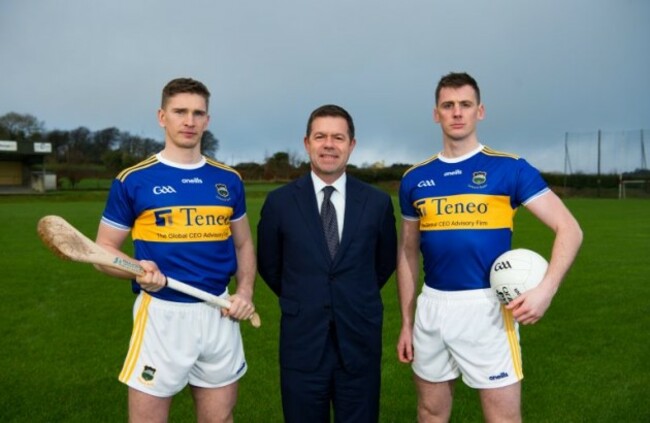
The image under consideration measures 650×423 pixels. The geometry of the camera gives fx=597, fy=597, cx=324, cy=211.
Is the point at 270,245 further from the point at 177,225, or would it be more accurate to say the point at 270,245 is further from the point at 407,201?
the point at 407,201

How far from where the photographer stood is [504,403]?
3654 mm

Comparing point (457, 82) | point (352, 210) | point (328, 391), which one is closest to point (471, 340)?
point (328, 391)

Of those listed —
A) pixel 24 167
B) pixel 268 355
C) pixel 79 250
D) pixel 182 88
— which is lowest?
pixel 268 355

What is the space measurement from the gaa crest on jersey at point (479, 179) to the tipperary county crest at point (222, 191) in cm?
156

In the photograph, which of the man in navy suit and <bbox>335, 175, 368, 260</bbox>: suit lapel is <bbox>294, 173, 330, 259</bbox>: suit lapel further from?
<bbox>335, 175, 368, 260</bbox>: suit lapel

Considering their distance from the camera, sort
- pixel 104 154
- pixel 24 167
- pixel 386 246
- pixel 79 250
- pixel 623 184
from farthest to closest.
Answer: pixel 104 154 → pixel 24 167 → pixel 623 184 → pixel 386 246 → pixel 79 250

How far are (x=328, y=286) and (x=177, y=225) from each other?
3.23 feet

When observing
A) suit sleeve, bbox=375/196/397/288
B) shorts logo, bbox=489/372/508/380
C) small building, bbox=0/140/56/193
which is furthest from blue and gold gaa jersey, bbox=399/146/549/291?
small building, bbox=0/140/56/193

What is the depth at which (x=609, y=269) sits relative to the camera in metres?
13.5

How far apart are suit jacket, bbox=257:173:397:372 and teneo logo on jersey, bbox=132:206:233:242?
36 centimetres

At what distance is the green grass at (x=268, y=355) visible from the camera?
18.3ft

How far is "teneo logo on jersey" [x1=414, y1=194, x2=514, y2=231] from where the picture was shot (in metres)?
3.75

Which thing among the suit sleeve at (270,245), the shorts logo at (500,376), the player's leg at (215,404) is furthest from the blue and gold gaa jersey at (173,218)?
the shorts logo at (500,376)

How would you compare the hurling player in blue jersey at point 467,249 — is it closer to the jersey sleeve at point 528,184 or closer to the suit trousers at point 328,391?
the jersey sleeve at point 528,184
